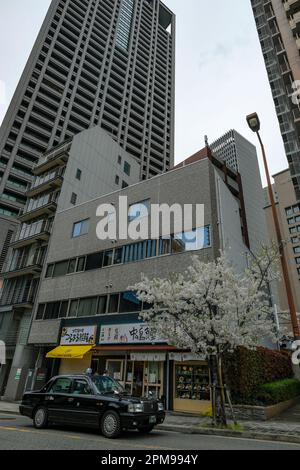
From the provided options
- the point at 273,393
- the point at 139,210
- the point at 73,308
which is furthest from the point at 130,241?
the point at 273,393

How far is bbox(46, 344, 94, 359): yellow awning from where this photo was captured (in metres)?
18.2

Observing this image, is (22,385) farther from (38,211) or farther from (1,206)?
(1,206)

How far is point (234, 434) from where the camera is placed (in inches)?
356

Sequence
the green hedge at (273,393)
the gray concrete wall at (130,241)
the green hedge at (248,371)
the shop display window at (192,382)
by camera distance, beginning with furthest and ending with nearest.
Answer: the gray concrete wall at (130,241) → the shop display window at (192,382) → the green hedge at (248,371) → the green hedge at (273,393)

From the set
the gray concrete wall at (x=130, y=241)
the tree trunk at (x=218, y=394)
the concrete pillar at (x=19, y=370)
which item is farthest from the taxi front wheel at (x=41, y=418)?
the concrete pillar at (x=19, y=370)

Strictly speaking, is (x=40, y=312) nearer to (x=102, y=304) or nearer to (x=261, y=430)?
(x=102, y=304)

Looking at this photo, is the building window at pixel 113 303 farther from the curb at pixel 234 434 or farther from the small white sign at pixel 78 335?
the curb at pixel 234 434

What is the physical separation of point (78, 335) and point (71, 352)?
1.31 metres

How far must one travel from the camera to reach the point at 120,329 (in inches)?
708

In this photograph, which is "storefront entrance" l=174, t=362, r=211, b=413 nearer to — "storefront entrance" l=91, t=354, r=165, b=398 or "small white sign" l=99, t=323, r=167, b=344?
"storefront entrance" l=91, t=354, r=165, b=398

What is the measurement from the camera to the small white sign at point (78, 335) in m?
19.2

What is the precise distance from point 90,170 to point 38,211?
21.3ft

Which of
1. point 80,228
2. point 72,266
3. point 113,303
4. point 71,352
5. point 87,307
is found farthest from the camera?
point 80,228

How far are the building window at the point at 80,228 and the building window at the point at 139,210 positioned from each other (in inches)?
162
